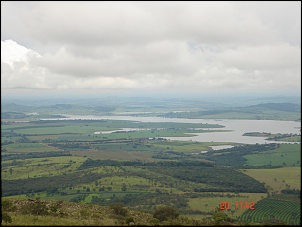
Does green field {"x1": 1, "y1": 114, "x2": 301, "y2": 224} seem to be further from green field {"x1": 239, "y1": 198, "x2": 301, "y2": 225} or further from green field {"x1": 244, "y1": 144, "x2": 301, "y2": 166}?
green field {"x1": 239, "y1": 198, "x2": 301, "y2": 225}

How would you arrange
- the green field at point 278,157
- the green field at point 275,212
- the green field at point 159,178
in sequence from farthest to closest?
the green field at point 278,157 < the green field at point 159,178 < the green field at point 275,212

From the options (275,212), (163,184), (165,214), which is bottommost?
(163,184)

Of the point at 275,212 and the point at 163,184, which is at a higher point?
the point at 275,212

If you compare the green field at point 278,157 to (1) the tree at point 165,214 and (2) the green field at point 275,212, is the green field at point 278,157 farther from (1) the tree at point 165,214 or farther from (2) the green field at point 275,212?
(1) the tree at point 165,214

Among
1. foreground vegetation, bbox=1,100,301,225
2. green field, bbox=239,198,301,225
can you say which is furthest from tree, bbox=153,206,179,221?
green field, bbox=239,198,301,225

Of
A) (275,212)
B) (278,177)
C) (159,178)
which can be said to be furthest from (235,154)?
(275,212)

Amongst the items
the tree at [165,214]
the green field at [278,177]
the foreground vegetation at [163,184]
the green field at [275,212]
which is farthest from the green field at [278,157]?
the tree at [165,214]

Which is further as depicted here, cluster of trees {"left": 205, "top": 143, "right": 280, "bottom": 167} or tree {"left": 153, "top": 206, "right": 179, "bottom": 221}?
cluster of trees {"left": 205, "top": 143, "right": 280, "bottom": 167}

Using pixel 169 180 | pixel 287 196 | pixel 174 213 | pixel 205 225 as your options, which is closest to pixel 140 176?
pixel 169 180

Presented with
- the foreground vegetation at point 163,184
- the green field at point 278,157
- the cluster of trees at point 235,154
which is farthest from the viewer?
the cluster of trees at point 235,154
